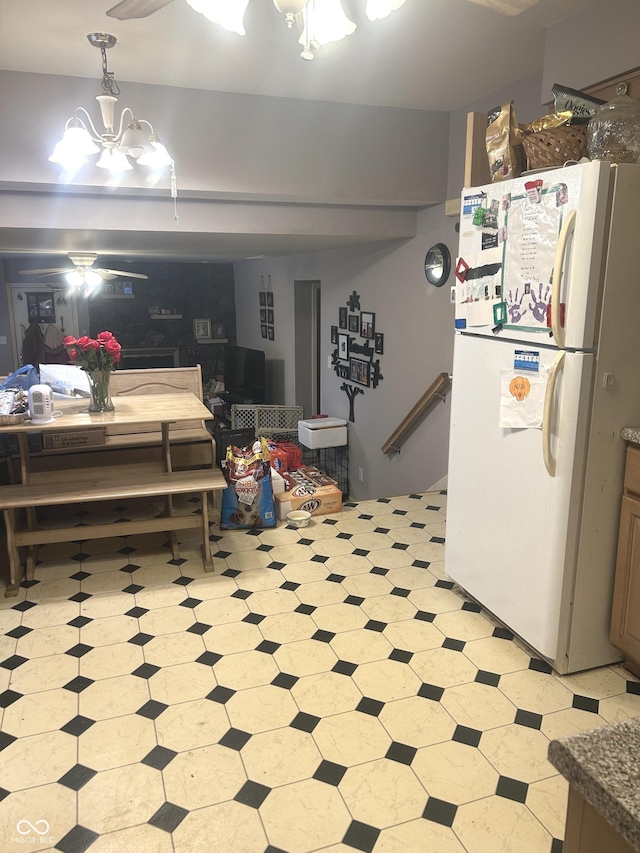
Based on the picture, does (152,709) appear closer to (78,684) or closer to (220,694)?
(220,694)

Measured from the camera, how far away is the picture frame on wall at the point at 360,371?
5820mm

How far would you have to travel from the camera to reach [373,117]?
4.05 metres

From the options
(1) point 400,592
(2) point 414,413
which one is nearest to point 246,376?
(2) point 414,413

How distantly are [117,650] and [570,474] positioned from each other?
1.89 m

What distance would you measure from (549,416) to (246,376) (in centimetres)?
717

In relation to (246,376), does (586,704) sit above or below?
below

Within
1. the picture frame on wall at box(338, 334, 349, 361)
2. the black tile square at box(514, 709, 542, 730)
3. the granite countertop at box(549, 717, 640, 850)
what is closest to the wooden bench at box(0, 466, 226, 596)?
the black tile square at box(514, 709, 542, 730)

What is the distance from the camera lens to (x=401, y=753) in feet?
6.44

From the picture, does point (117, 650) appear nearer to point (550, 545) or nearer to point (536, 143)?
point (550, 545)

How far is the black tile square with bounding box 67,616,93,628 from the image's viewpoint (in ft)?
8.89

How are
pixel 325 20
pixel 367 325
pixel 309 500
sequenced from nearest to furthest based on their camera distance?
pixel 325 20 < pixel 309 500 < pixel 367 325

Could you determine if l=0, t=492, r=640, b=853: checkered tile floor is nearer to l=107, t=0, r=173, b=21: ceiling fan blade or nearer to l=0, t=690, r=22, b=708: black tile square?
l=0, t=690, r=22, b=708: black tile square

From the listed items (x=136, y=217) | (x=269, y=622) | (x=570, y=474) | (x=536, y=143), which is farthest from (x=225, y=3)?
(x=136, y=217)

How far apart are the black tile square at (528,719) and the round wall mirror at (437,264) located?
3085 mm
